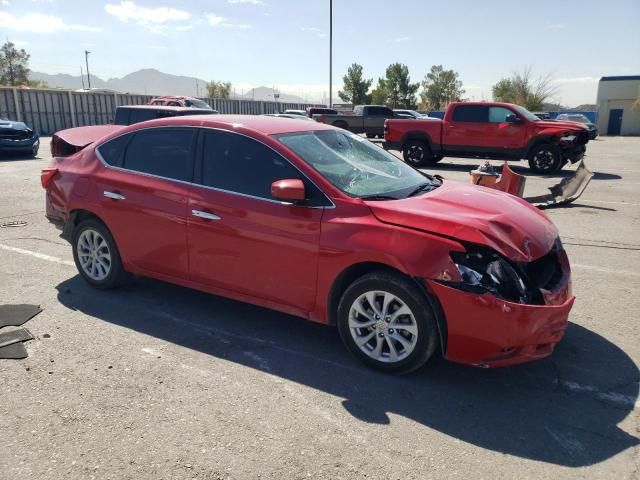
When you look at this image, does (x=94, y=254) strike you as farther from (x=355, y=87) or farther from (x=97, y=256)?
(x=355, y=87)

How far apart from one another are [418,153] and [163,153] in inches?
506

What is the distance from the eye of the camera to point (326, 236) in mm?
3689

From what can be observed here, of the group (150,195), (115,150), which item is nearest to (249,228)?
(150,195)

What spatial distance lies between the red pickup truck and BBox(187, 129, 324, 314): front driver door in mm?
12502

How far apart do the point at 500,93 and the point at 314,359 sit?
209 feet

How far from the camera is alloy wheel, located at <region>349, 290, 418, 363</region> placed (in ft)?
11.4

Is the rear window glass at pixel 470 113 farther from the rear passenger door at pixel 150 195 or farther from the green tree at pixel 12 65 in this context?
the green tree at pixel 12 65

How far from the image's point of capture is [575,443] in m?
2.89

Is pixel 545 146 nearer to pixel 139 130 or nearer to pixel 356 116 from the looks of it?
pixel 139 130

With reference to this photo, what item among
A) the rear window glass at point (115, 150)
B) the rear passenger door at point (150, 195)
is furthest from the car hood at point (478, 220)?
the rear window glass at point (115, 150)

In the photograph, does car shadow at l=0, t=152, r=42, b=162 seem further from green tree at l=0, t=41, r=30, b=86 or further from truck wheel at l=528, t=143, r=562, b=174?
green tree at l=0, t=41, r=30, b=86

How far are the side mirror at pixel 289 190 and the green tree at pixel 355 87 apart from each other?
6082 cm

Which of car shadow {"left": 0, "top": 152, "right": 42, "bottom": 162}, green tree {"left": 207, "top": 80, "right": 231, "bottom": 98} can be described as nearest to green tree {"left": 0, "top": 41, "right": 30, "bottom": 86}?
green tree {"left": 207, "top": 80, "right": 231, "bottom": 98}

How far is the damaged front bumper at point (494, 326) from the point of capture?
319cm
